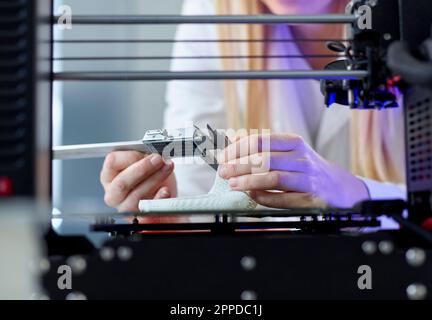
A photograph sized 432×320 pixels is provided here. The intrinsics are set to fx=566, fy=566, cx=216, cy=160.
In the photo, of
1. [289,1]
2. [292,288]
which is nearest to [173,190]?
[292,288]

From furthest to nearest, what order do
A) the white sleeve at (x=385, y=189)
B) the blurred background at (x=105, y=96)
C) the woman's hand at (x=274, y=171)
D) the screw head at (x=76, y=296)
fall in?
the white sleeve at (x=385, y=189), the blurred background at (x=105, y=96), the woman's hand at (x=274, y=171), the screw head at (x=76, y=296)

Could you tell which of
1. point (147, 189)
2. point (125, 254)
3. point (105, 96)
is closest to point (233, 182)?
point (147, 189)


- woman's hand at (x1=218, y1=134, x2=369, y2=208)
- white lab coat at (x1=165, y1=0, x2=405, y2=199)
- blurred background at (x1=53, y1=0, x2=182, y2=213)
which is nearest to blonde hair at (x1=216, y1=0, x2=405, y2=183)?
white lab coat at (x1=165, y1=0, x2=405, y2=199)

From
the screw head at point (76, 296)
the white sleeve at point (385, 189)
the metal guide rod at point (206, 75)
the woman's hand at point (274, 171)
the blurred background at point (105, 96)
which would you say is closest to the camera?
the screw head at point (76, 296)

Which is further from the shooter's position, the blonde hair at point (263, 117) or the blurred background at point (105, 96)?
the blonde hair at point (263, 117)

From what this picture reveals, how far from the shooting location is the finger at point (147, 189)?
0.83 meters

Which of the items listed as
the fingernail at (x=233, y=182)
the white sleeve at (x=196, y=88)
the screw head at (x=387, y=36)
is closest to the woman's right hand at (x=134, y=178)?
the fingernail at (x=233, y=182)

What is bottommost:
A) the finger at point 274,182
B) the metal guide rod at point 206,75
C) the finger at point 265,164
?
the finger at point 274,182

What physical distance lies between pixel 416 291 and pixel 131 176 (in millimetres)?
424

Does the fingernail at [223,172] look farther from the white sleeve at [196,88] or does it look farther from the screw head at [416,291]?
the white sleeve at [196,88]

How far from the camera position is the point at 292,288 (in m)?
0.58

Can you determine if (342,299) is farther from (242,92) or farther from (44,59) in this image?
(242,92)

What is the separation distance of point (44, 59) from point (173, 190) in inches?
14.8

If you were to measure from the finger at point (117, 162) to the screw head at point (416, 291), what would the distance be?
15.9 inches
